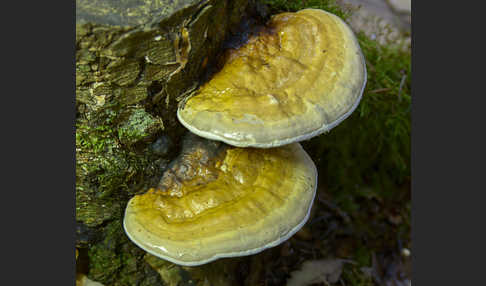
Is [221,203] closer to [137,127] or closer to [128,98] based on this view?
[137,127]

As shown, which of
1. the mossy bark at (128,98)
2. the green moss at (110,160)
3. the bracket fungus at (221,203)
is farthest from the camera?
the green moss at (110,160)

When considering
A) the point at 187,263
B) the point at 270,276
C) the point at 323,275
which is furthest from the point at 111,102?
the point at 323,275

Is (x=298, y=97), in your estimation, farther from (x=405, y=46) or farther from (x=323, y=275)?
(x=405, y=46)

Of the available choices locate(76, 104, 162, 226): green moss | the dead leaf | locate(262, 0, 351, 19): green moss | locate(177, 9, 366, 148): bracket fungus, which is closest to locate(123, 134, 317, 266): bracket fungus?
locate(76, 104, 162, 226): green moss

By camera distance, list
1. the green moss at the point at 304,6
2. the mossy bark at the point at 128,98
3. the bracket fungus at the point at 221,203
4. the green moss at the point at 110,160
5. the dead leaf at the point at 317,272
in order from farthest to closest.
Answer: the dead leaf at the point at 317,272
the green moss at the point at 304,6
the green moss at the point at 110,160
the bracket fungus at the point at 221,203
the mossy bark at the point at 128,98

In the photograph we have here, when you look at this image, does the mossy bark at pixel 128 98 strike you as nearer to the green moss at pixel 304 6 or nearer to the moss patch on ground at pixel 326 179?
the moss patch on ground at pixel 326 179

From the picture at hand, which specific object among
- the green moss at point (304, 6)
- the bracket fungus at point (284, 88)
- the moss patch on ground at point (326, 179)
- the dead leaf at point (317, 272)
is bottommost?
the dead leaf at point (317, 272)

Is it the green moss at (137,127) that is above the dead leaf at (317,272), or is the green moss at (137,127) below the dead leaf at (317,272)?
above

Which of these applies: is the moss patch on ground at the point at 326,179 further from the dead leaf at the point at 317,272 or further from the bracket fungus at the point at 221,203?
the bracket fungus at the point at 221,203

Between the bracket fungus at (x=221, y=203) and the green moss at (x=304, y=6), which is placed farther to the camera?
the green moss at (x=304, y=6)

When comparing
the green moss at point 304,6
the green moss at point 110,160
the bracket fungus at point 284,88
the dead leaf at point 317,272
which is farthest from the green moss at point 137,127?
the dead leaf at point 317,272
